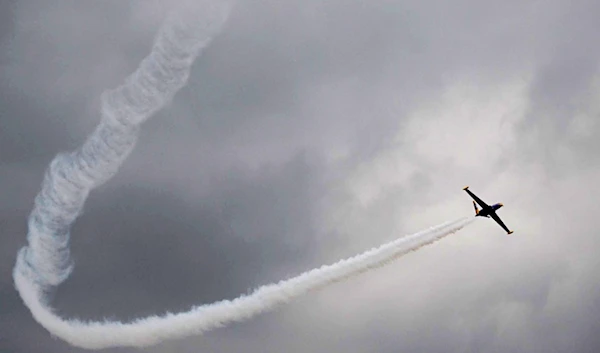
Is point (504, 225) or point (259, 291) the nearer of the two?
point (259, 291)

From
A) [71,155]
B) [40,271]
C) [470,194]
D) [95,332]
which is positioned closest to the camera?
[71,155]

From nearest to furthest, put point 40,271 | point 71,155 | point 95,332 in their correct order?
point 71,155, point 40,271, point 95,332

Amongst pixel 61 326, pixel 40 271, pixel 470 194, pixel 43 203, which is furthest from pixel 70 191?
pixel 470 194

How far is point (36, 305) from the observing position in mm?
121312

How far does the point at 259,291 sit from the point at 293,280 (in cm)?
536

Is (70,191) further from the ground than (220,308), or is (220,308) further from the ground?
(70,191)

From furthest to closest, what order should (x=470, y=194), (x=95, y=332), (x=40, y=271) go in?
(x=470, y=194)
(x=95, y=332)
(x=40, y=271)

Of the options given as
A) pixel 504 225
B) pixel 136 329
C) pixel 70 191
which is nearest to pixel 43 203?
pixel 70 191

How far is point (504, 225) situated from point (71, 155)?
244 feet

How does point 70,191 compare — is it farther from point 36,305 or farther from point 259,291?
point 259,291

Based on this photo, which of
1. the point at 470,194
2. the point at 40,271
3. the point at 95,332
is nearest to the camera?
the point at 40,271

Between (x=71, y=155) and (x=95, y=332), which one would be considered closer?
(x=71, y=155)

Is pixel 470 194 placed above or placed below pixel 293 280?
above

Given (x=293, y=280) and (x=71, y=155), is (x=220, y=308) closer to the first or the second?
(x=293, y=280)
